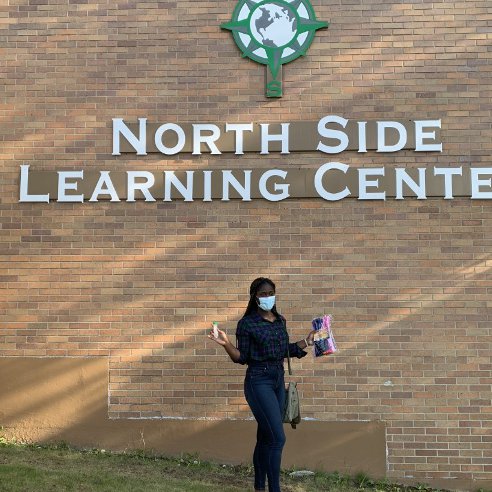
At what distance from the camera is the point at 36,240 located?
23.1 ft

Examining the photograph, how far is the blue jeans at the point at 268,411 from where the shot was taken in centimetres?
514

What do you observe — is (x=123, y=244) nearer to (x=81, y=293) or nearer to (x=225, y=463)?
(x=81, y=293)

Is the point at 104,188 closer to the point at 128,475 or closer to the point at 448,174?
the point at 128,475

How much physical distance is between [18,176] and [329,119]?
3.38 m

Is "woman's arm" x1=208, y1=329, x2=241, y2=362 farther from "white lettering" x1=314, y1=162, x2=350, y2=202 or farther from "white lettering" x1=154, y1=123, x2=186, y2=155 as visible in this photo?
"white lettering" x1=154, y1=123, x2=186, y2=155

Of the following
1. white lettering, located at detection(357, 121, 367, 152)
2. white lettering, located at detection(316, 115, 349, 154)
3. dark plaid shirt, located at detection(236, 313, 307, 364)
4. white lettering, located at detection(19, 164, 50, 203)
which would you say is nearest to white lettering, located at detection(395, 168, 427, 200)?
white lettering, located at detection(357, 121, 367, 152)

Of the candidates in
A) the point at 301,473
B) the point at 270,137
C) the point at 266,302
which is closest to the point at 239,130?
the point at 270,137

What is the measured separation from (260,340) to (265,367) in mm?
217

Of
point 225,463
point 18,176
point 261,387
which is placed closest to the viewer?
point 261,387

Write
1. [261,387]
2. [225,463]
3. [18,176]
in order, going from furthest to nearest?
[18,176] → [225,463] → [261,387]

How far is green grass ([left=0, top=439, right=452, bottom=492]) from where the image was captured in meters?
5.72

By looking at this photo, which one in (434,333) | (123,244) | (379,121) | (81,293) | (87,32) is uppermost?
(87,32)

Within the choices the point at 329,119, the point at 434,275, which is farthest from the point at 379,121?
the point at 434,275

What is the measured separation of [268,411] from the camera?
5.14 m
